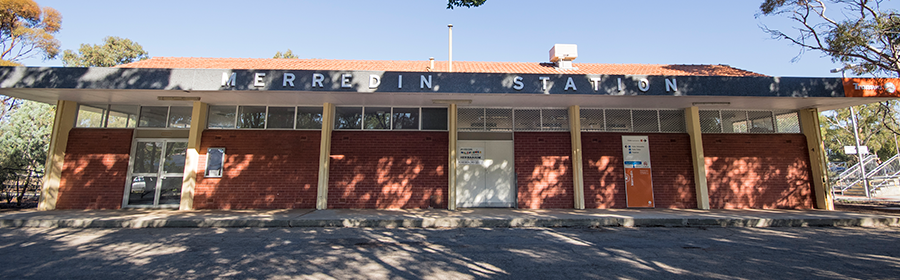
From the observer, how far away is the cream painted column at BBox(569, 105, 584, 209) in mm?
10166

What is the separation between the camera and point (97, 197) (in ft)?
32.4

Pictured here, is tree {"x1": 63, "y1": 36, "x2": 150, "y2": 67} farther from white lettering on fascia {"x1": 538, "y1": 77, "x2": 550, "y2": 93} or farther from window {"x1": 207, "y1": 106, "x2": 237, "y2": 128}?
white lettering on fascia {"x1": 538, "y1": 77, "x2": 550, "y2": 93}

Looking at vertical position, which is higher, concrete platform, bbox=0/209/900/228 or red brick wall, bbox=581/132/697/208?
red brick wall, bbox=581/132/697/208

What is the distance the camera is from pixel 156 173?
10.1 metres

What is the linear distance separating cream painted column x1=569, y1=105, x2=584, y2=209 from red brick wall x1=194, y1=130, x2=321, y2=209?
7543 millimetres

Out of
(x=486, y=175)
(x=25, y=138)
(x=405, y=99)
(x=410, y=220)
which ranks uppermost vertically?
(x=405, y=99)

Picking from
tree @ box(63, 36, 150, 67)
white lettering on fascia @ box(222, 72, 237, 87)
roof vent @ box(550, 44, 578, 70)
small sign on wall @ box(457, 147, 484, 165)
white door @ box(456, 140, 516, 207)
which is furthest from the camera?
tree @ box(63, 36, 150, 67)

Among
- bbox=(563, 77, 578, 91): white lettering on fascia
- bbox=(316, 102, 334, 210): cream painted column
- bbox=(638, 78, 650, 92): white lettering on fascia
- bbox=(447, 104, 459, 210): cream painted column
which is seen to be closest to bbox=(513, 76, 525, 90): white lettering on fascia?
bbox=(563, 77, 578, 91): white lettering on fascia

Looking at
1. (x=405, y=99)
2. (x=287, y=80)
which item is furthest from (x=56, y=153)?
(x=405, y=99)

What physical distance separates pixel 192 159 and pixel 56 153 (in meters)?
3.76

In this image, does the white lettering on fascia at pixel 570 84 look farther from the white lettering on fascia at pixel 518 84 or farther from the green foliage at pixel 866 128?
the green foliage at pixel 866 128

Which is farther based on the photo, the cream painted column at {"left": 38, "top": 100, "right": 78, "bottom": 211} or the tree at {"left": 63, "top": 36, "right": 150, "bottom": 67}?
the tree at {"left": 63, "top": 36, "right": 150, "bottom": 67}

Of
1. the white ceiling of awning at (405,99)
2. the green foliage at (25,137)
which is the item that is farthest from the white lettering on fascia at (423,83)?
the green foliage at (25,137)

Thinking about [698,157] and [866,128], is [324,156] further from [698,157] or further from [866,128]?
[866,128]
